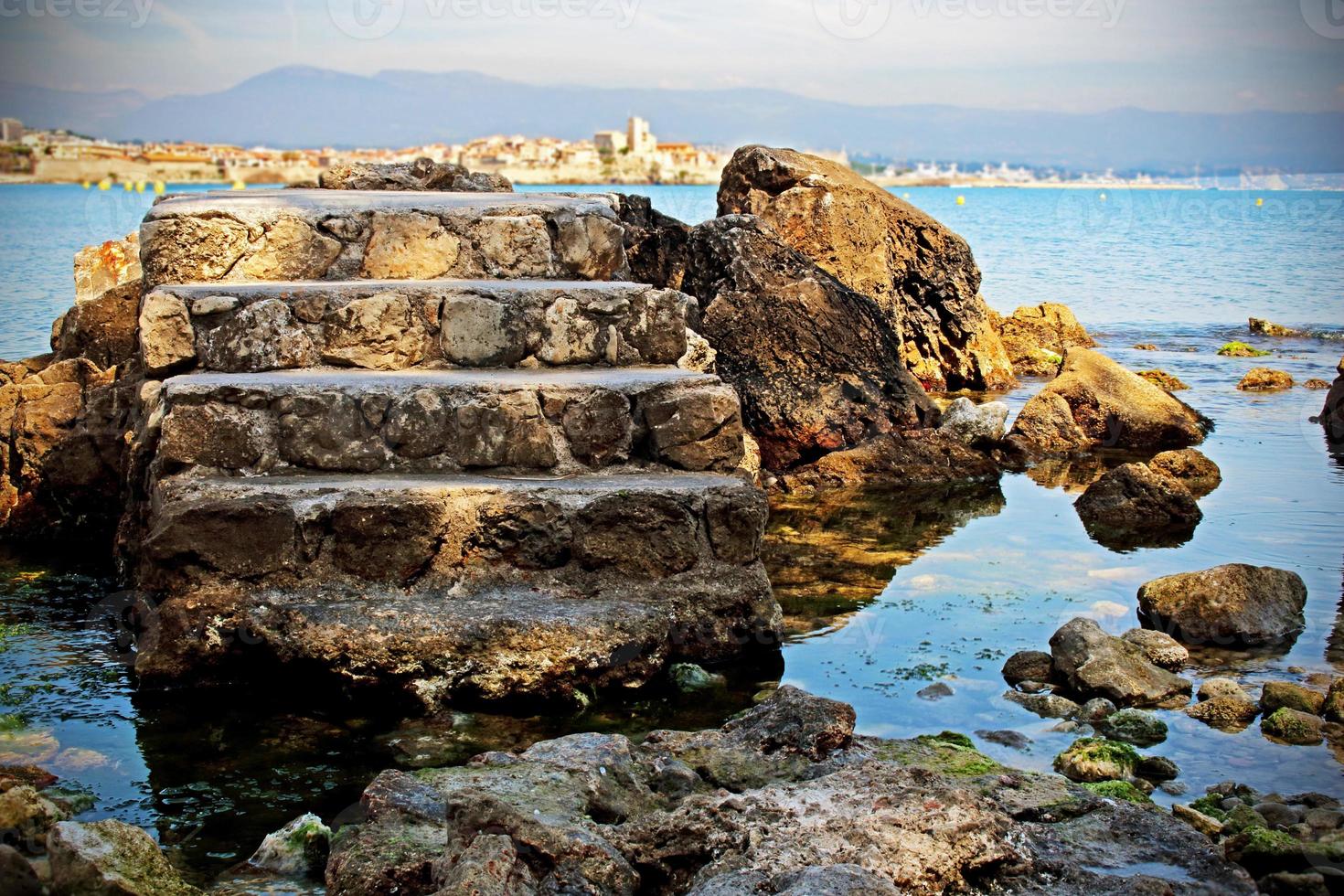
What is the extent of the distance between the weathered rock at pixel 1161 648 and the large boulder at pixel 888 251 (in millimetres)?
7035

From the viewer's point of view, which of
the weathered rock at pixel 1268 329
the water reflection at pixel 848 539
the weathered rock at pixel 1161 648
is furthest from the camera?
the weathered rock at pixel 1268 329

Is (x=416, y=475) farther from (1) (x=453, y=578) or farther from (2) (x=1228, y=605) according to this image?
(2) (x=1228, y=605)

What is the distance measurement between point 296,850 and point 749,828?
1219 millimetres

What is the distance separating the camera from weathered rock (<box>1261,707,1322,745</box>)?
4.57 meters

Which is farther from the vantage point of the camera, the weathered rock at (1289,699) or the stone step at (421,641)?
the weathered rock at (1289,699)

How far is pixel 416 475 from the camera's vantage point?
5.03m

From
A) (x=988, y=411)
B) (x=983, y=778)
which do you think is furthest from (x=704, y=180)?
(x=983, y=778)

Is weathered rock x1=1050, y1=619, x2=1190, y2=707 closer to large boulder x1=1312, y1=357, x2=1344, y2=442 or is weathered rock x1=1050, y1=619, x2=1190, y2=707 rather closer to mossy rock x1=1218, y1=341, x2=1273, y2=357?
large boulder x1=1312, y1=357, x2=1344, y2=442

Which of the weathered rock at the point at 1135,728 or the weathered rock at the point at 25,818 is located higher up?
the weathered rock at the point at 25,818

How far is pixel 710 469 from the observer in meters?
5.30

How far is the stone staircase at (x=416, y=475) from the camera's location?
4.61 m

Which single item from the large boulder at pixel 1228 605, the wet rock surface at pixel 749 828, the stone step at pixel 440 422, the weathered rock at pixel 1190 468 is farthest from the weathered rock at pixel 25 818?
the weathered rock at pixel 1190 468

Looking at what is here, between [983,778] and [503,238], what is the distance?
3571mm

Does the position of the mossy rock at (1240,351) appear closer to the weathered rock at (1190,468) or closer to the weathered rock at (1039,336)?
the weathered rock at (1039,336)
